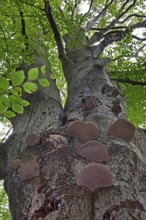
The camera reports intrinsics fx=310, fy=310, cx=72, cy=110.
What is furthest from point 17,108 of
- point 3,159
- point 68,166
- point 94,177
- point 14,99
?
point 3,159

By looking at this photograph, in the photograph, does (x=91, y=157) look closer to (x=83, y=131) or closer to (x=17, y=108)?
(x=83, y=131)

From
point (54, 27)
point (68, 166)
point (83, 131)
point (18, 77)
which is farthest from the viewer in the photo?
point (54, 27)

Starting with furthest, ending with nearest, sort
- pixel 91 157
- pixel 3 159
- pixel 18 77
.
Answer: pixel 3 159 → pixel 91 157 → pixel 18 77

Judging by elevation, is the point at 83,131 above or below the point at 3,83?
below

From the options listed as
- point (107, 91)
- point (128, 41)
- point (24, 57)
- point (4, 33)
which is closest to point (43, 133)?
point (107, 91)

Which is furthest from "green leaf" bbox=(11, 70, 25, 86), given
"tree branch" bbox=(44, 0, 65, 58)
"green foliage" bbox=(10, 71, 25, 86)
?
"tree branch" bbox=(44, 0, 65, 58)

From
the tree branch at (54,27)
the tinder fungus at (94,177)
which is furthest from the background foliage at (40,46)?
the tinder fungus at (94,177)

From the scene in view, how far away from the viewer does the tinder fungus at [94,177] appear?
219cm

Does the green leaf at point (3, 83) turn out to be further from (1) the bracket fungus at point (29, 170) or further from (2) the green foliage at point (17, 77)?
(1) the bracket fungus at point (29, 170)

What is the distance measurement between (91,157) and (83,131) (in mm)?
300

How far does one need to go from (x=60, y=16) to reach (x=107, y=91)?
2481mm

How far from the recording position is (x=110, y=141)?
2734 mm

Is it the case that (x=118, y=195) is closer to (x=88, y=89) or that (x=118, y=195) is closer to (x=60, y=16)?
(x=88, y=89)

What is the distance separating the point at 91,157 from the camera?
252cm
